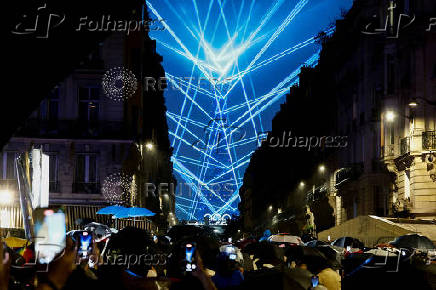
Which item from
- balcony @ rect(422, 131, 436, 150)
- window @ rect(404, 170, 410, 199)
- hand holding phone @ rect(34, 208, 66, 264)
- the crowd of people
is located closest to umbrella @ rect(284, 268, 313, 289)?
the crowd of people

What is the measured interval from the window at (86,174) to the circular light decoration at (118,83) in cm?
366

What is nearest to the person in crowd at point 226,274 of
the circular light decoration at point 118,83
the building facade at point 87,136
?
the building facade at point 87,136

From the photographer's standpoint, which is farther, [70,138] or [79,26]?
[70,138]

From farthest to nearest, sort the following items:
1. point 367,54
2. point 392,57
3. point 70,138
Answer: point 367,54 → point 70,138 → point 392,57

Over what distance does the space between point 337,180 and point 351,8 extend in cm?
1222

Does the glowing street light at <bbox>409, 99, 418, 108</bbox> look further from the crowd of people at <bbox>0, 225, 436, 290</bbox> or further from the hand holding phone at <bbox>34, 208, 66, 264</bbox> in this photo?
the hand holding phone at <bbox>34, 208, 66, 264</bbox>

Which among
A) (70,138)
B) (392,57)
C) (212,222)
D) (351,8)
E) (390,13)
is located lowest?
(212,222)

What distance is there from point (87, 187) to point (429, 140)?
18.6 metres

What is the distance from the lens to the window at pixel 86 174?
41.0m

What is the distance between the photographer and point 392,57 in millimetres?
37688

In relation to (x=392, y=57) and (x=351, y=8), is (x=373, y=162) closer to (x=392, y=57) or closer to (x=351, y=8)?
(x=392, y=57)

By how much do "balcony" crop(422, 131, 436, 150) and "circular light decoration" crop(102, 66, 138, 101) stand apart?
56.3ft

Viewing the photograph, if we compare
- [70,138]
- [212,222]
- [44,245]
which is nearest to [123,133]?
[70,138]

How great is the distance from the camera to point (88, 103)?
41750 millimetres
